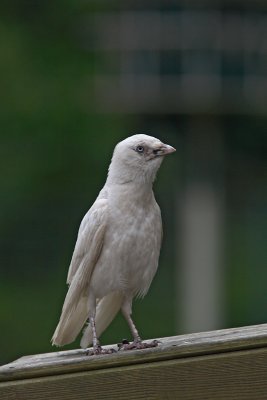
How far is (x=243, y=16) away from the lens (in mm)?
28031

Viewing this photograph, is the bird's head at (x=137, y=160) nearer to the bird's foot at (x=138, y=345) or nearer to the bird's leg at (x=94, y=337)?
the bird's leg at (x=94, y=337)

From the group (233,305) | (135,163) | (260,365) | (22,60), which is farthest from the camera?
(22,60)

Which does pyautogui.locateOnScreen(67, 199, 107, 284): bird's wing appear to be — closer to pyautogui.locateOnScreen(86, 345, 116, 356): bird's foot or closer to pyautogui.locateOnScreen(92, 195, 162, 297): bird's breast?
pyautogui.locateOnScreen(92, 195, 162, 297): bird's breast

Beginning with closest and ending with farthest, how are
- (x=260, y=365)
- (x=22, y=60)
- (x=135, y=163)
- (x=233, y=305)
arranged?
(x=260, y=365), (x=135, y=163), (x=233, y=305), (x=22, y=60)

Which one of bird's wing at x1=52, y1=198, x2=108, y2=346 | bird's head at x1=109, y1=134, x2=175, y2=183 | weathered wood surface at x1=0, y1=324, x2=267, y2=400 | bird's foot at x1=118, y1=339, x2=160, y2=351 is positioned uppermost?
bird's head at x1=109, y1=134, x2=175, y2=183

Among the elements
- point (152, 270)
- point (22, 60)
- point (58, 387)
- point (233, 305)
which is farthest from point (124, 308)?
point (22, 60)

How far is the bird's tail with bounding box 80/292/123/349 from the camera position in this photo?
934cm

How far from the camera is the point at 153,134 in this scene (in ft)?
85.7

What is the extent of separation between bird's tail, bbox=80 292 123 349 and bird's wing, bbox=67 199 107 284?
230 millimetres

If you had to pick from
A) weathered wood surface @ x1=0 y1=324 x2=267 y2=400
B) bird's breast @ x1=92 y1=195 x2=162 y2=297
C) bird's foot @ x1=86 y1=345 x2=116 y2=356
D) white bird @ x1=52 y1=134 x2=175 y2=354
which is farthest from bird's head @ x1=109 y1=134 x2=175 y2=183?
weathered wood surface @ x1=0 y1=324 x2=267 y2=400

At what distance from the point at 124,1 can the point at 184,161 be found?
8.13 ft

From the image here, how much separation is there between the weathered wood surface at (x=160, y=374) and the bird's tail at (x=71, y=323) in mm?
829

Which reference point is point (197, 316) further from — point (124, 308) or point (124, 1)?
point (124, 308)

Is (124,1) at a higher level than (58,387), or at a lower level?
higher
